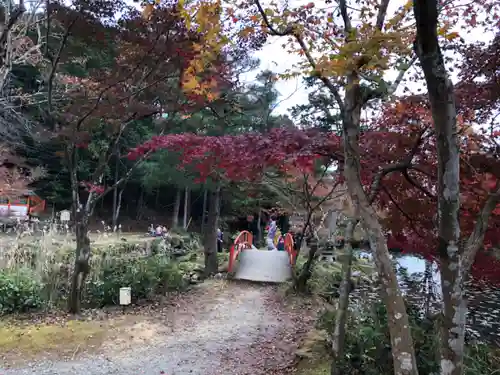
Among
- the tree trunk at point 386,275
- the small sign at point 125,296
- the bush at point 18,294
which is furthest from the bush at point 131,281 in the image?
the tree trunk at point 386,275

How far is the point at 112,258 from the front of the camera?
24.7ft

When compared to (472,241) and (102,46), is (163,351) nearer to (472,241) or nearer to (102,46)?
(472,241)

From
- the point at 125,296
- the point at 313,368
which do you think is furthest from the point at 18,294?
the point at 313,368

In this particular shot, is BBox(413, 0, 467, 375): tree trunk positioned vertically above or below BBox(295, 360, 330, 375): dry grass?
above

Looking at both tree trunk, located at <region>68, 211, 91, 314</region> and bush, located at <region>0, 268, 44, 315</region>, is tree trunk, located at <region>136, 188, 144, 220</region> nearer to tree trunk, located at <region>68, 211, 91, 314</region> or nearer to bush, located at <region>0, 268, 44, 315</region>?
bush, located at <region>0, 268, 44, 315</region>

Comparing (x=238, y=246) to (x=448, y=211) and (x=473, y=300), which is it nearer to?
(x=473, y=300)

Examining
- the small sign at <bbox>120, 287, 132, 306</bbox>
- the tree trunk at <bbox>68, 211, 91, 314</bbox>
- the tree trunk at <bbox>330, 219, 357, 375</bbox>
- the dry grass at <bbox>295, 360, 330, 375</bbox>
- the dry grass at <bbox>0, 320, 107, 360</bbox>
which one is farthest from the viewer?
the small sign at <bbox>120, 287, 132, 306</bbox>

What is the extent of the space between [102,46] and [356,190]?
3978 mm

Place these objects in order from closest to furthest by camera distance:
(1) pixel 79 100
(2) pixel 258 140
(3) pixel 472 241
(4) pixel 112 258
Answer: (3) pixel 472 241 < (2) pixel 258 140 < (1) pixel 79 100 < (4) pixel 112 258

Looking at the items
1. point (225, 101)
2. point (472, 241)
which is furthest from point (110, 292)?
point (472, 241)

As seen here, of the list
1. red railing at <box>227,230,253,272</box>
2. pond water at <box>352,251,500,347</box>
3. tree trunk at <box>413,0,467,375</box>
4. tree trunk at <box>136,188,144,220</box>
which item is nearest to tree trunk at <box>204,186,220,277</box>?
red railing at <box>227,230,253,272</box>

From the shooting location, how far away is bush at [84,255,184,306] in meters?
5.75

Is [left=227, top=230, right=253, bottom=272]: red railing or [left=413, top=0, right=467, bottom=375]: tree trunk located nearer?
[left=413, top=0, right=467, bottom=375]: tree trunk

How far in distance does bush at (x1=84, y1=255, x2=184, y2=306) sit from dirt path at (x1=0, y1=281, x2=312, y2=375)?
1.53ft
